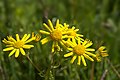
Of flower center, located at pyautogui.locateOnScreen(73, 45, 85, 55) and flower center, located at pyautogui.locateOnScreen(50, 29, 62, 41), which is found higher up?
flower center, located at pyautogui.locateOnScreen(50, 29, 62, 41)

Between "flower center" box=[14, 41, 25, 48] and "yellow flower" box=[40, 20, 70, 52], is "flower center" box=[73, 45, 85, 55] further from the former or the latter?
"flower center" box=[14, 41, 25, 48]

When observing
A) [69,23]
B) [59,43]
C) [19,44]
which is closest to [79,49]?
[59,43]

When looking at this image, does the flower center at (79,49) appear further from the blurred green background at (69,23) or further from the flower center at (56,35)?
the blurred green background at (69,23)

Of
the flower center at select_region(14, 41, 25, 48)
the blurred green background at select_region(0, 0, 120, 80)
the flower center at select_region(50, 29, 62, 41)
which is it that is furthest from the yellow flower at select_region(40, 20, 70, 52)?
the blurred green background at select_region(0, 0, 120, 80)

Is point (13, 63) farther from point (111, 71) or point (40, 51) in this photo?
point (111, 71)

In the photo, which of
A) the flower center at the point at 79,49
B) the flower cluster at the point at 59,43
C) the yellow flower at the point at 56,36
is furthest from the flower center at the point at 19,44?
the flower center at the point at 79,49

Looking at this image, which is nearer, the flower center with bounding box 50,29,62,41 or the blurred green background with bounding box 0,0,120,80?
the flower center with bounding box 50,29,62,41

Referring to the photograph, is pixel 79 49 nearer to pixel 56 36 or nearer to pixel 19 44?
pixel 56 36

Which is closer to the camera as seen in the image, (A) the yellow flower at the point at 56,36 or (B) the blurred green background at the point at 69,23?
(A) the yellow flower at the point at 56,36
